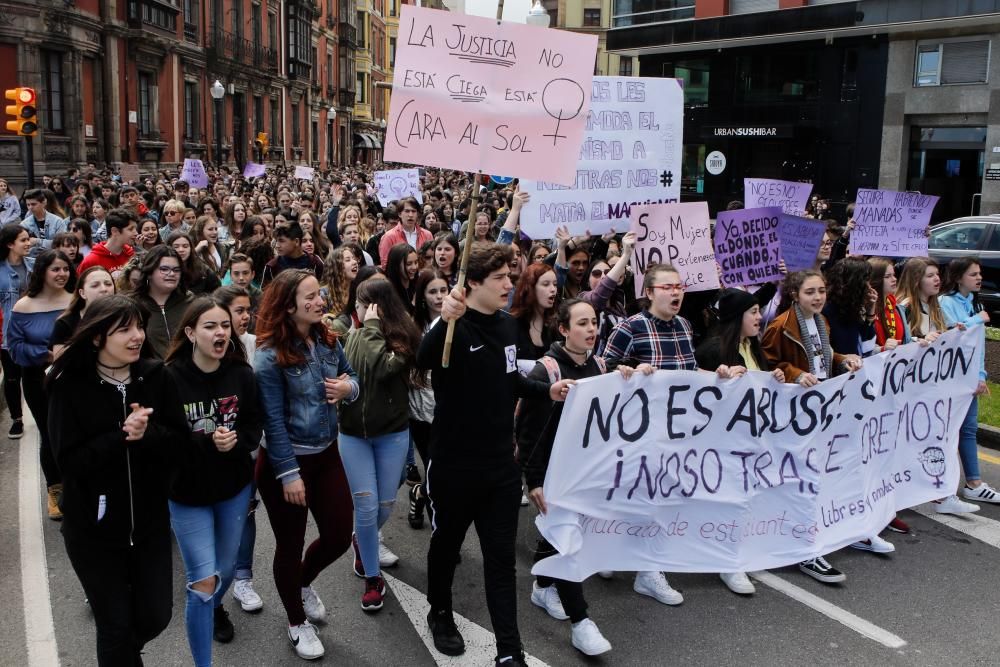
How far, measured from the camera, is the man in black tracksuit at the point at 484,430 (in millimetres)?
4035

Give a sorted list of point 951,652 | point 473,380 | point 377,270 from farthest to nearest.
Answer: point 377,270
point 951,652
point 473,380

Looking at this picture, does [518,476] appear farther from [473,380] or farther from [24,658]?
[24,658]

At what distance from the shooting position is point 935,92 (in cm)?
2436

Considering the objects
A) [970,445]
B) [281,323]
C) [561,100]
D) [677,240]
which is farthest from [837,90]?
[281,323]

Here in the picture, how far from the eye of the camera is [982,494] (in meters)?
6.38

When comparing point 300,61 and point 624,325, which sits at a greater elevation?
point 300,61

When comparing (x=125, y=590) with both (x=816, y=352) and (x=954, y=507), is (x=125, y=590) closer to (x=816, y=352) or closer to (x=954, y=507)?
(x=816, y=352)

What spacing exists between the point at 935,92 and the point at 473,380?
24568mm

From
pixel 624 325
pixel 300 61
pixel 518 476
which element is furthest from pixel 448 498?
pixel 300 61

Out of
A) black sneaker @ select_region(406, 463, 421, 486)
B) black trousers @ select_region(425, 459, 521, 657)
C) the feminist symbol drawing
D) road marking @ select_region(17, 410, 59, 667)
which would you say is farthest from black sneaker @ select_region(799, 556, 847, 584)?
road marking @ select_region(17, 410, 59, 667)

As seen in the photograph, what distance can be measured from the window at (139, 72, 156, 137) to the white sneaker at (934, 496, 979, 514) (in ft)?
99.8

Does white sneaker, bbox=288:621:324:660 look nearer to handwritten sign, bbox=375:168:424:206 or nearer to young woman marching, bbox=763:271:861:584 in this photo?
young woman marching, bbox=763:271:861:584

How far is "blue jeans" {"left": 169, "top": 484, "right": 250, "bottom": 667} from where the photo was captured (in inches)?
150

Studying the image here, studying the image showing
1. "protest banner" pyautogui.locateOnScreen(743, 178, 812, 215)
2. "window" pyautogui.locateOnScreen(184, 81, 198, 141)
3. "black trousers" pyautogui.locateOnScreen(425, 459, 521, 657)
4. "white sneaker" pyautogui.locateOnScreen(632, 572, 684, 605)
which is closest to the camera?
"black trousers" pyautogui.locateOnScreen(425, 459, 521, 657)
